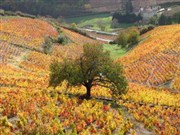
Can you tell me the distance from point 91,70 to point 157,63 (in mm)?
30143

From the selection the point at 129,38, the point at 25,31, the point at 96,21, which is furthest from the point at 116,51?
the point at 96,21

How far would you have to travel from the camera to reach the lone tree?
35219 mm

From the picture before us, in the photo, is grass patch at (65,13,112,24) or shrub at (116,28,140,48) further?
grass patch at (65,13,112,24)

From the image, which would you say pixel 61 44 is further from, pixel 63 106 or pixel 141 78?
pixel 63 106

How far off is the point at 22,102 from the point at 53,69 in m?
6.13

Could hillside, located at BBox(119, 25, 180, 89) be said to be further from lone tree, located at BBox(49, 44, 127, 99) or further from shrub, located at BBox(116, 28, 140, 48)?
lone tree, located at BBox(49, 44, 127, 99)

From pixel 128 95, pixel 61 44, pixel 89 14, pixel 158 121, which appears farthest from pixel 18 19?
pixel 89 14

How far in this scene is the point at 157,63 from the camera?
6356 cm

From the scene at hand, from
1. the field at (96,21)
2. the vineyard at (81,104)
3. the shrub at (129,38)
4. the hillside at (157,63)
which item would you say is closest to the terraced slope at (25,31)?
the vineyard at (81,104)

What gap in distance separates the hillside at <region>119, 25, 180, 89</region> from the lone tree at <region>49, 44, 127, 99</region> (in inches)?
692

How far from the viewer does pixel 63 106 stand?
31.9m

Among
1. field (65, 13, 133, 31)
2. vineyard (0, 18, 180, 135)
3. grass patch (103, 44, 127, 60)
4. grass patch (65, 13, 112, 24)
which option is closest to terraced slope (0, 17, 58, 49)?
vineyard (0, 18, 180, 135)

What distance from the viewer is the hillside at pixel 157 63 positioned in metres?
55.1

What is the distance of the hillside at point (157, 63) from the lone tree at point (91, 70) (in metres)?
17.6
